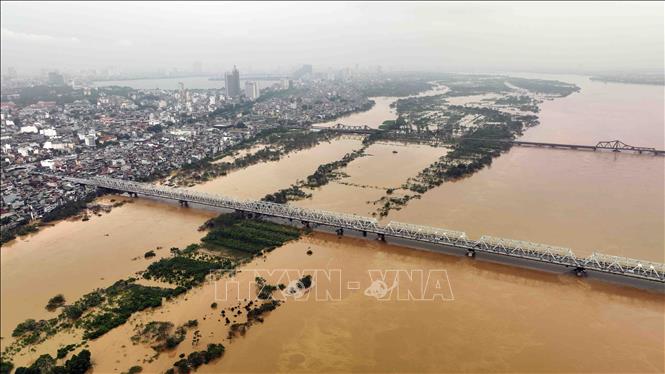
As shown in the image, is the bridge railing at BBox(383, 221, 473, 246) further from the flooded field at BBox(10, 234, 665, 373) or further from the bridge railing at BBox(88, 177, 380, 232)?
the flooded field at BBox(10, 234, 665, 373)

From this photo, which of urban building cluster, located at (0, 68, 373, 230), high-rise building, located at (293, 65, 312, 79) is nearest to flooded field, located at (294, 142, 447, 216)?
urban building cluster, located at (0, 68, 373, 230)

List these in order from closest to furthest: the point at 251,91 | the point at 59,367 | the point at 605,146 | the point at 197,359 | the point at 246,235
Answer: the point at 59,367 → the point at 197,359 → the point at 246,235 → the point at 605,146 → the point at 251,91

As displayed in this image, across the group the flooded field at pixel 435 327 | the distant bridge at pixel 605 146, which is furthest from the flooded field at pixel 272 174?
the distant bridge at pixel 605 146

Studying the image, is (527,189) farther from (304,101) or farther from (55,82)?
(55,82)

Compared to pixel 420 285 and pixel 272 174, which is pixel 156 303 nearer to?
pixel 420 285

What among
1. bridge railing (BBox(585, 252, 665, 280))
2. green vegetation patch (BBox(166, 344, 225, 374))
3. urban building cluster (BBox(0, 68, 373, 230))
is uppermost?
urban building cluster (BBox(0, 68, 373, 230))

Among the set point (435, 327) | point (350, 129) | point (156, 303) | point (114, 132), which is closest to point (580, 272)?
point (435, 327)
